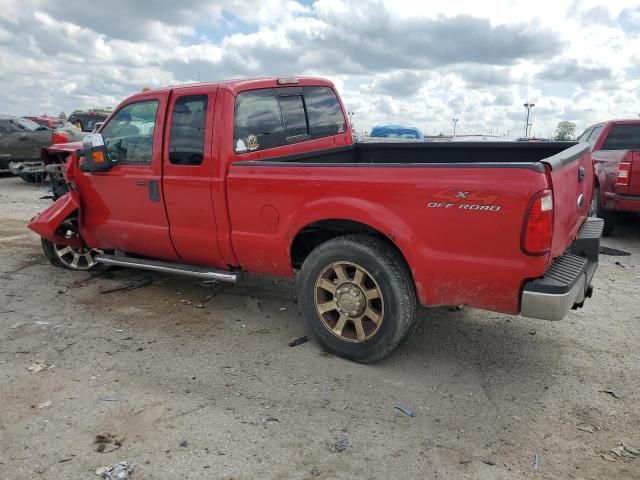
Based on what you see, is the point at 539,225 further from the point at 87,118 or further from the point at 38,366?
the point at 87,118

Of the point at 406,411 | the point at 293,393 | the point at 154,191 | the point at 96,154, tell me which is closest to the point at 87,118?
the point at 96,154

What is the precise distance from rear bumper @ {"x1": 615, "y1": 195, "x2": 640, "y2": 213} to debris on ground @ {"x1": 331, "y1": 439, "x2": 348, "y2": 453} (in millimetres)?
6169

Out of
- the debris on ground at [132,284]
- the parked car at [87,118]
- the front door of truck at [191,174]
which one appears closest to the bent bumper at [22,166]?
the parked car at [87,118]

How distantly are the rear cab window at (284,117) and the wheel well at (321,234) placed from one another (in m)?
0.88

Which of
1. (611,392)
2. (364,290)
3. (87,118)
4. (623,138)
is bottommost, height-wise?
(611,392)

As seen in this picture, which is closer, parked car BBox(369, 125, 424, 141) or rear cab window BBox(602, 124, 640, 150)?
rear cab window BBox(602, 124, 640, 150)

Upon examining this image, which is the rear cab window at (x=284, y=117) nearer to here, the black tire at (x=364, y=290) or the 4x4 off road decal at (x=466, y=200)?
the black tire at (x=364, y=290)

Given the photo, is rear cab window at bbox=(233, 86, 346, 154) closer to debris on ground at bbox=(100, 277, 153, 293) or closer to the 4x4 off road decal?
the 4x4 off road decal

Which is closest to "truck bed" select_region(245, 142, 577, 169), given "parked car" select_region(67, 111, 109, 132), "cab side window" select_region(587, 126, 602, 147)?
"cab side window" select_region(587, 126, 602, 147)

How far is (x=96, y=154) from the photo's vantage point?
485cm

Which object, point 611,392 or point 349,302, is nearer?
point 611,392

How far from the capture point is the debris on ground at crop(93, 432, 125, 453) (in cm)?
276

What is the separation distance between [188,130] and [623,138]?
696 centimetres

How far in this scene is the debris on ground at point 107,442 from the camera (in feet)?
9.04
